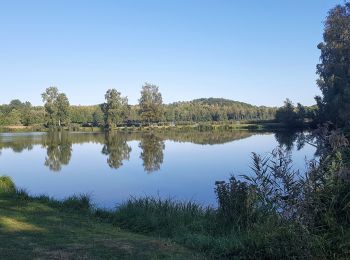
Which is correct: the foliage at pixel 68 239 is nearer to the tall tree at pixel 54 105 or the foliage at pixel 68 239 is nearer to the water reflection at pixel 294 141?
the water reflection at pixel 294 141

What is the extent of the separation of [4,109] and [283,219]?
12792 cm

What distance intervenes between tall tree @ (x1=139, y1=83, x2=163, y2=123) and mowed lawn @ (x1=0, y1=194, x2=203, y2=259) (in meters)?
91.5

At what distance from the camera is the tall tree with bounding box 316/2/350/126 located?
41.2m

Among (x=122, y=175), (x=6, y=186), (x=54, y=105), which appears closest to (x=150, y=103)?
(x=54, y=105)

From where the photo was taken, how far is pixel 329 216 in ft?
16.8

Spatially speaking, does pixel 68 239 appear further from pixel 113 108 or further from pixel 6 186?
pixel 113 108

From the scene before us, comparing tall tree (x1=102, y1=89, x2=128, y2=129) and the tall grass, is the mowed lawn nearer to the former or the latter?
the tall grass

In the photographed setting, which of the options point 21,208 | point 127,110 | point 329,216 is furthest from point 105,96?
point 329,216

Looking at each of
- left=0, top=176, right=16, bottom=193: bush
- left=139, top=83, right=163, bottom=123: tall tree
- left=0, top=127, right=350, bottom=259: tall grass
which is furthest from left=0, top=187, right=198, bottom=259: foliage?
left=139, top=83, right=163, bottom=123: tall tree

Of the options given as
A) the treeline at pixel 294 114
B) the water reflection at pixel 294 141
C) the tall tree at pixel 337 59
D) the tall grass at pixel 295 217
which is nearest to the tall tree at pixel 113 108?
the treeline at pixel 294 114

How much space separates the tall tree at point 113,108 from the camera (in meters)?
102

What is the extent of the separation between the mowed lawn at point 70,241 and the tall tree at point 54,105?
92966 millimetres

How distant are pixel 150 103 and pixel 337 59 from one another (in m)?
61.5

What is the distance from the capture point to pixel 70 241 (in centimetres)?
705
